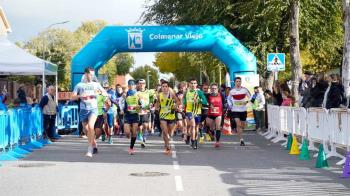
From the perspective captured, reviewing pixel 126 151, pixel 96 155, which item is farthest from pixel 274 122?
pixel 96 155

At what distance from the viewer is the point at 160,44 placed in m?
25.6

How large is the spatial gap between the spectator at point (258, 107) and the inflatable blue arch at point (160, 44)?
1.23m

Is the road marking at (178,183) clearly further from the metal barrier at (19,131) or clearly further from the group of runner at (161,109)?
the metal barrier at (19,131)

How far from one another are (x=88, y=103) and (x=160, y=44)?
10.1 meters

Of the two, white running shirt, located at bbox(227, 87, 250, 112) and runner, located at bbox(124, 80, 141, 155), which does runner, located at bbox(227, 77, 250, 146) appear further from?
Answer: runner, located at bbox(124, 80, 141, 155)

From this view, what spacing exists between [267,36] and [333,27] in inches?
140

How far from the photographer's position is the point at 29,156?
15922mm

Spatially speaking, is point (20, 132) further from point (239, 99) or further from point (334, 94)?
point (334, 94)

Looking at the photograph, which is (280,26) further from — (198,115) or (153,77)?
(153,77)

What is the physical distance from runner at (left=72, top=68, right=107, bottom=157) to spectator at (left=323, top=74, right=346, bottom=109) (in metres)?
Answer: 5.45

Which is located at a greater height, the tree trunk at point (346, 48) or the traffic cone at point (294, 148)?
the tree trunk at point (346, 48)

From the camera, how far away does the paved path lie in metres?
9.96

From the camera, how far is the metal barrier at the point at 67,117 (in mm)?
24953

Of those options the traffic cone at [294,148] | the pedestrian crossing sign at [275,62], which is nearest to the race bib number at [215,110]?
the traffic cone at [294,148]
